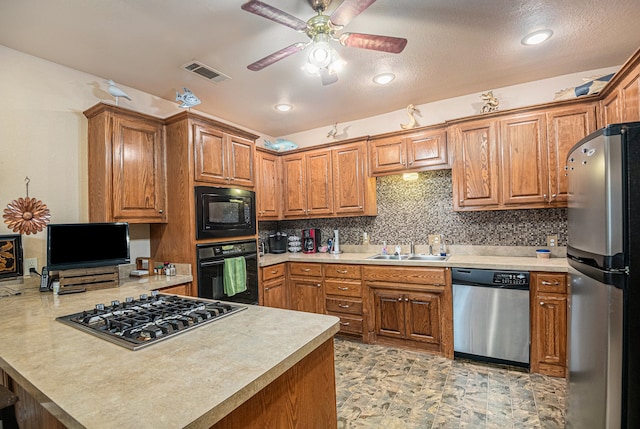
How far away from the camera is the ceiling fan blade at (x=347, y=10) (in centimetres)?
148

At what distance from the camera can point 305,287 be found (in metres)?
3.60

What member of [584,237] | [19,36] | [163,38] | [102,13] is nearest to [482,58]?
[584,237]

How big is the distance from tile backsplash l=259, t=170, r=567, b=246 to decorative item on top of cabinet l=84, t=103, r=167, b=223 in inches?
68.3

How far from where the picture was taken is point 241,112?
11.6 ft

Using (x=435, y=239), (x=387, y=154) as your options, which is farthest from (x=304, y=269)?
(x=387, y=154)

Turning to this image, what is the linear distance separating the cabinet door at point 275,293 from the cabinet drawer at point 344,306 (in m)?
0.57

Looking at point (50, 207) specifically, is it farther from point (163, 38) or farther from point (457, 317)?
point (457, 317)

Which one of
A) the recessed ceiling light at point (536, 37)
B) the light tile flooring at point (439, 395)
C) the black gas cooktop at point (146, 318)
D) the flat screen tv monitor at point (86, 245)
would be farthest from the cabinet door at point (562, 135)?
the flat screen tv monitor at point (86, 245)

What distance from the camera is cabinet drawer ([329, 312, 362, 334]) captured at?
3.27 m

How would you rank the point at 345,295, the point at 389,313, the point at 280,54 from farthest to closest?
the point at 345,295
the point at 389,313
the point at 280,54

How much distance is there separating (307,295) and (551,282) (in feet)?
7.79

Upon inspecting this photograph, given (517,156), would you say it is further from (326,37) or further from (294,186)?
(294,186)

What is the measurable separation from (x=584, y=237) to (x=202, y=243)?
2.67 m

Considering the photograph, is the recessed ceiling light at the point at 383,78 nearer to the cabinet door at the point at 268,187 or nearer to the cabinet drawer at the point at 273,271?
the cabinet door at the point at 268,187
